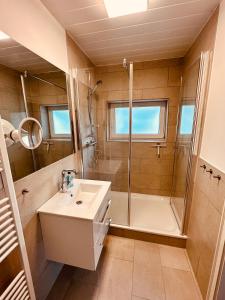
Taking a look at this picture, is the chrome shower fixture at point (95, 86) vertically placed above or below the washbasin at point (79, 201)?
above

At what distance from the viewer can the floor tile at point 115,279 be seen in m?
→ 1.25

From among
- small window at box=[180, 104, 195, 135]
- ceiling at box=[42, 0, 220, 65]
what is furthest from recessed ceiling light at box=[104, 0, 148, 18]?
small window at box=[180, 104, 195, 135]

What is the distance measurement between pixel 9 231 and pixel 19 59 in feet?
3.62

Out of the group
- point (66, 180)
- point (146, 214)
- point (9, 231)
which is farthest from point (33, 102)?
point (146, 214)

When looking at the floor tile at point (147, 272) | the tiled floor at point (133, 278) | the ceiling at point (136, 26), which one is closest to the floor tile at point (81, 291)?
the tiled floor at point (133, 278)

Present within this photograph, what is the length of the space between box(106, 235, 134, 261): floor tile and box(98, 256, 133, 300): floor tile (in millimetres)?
57

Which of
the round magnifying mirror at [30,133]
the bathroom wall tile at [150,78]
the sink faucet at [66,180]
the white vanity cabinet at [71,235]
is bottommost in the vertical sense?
the white vanity cabinet at [71,235]

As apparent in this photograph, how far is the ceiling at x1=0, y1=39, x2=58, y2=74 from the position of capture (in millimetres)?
867

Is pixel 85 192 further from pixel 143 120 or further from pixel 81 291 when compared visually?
pixel 143 120

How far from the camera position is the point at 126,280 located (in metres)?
1.36

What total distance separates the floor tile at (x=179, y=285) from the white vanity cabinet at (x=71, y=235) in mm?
778

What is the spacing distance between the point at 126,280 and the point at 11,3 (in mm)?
2379

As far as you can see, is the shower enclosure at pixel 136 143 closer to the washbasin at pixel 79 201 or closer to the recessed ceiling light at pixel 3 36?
the washbasin at pixel 79 201

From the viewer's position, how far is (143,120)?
7.93ft
